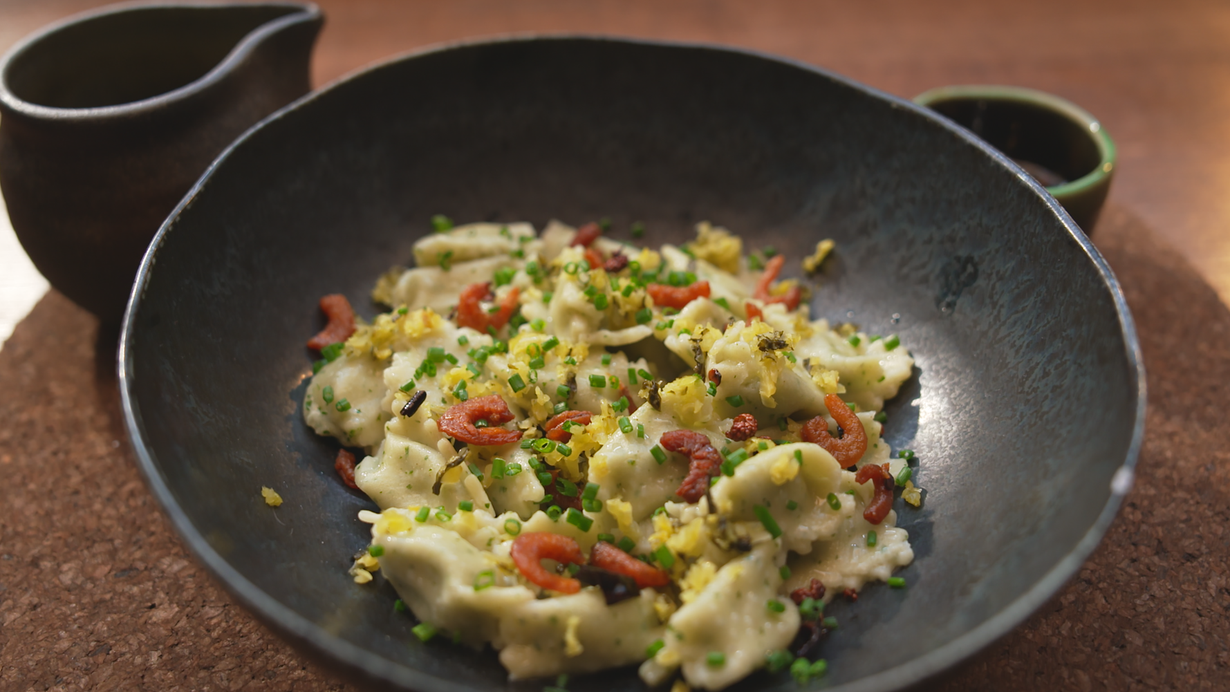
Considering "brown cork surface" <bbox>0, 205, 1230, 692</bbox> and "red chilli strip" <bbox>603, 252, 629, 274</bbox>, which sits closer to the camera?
"brown cork surface" <bbox>0, 205, 1230, 692</bbox>

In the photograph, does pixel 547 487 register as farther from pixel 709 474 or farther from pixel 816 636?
pixel 816 636

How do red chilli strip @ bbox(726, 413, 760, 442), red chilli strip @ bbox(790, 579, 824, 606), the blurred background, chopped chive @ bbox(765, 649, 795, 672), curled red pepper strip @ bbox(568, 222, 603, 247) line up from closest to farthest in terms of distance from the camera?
chopped chive @ bbox(765, 649, 795, 672), red chilli strip @ bbox(790, 579, 824, 606), red chilli strip @ bbox(726, 413, 760, 442), curled red pepper strip @ bbox(568, 222, 603, 247), the blurred background

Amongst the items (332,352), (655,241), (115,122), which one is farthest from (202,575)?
(655,241)

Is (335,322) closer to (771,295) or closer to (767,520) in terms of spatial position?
(771,295)

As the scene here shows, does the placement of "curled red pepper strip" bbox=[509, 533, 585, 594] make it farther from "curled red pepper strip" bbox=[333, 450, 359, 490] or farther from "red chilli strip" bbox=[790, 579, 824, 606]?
"curled red pepper strip" bbox=[333, 450, 359, 490]

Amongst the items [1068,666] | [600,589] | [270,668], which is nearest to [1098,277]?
[1068,666]

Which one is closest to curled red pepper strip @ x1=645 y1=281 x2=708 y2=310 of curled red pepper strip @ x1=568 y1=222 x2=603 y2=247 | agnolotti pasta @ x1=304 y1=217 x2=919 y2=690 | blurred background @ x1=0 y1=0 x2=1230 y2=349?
agnolotti pasta @ x1=304 y1=217 x2=919 y2=690
